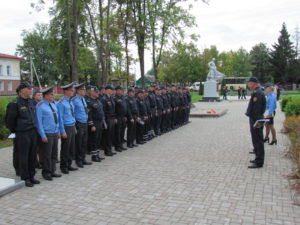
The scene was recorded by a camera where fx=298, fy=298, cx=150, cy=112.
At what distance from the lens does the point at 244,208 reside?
4.40 meters

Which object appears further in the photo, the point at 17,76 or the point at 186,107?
the point at 17,76

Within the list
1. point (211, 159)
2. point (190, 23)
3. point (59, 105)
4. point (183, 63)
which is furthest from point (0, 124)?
point (183, 63)

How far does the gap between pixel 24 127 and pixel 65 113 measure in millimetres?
1108

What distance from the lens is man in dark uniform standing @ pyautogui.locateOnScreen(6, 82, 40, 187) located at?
5.47m

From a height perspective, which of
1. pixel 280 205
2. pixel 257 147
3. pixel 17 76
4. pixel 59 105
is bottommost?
pixel 280 205

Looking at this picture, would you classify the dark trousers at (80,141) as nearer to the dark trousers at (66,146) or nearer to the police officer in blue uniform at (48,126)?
the dark trousers at (66,146)

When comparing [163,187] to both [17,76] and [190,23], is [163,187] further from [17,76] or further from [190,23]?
[17,76]

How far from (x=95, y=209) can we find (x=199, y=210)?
1544 millimetres

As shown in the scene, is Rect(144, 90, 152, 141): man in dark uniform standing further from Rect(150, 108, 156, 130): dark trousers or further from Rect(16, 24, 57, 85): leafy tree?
Rect(16, 24, 57, 85): leafy tree

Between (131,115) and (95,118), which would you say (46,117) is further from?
(131,115)

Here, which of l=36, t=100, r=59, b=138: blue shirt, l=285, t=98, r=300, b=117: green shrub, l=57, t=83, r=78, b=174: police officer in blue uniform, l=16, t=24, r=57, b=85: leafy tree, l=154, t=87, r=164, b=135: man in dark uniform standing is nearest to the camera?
l=36, t=100, r=59, b=138: blue shirt

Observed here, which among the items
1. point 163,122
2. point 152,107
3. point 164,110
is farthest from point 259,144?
point 163,122

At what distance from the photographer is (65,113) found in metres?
6.45

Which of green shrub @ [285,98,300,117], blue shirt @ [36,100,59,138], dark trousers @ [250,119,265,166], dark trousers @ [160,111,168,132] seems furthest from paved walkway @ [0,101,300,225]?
green shrub @ [285,98,300,117]
